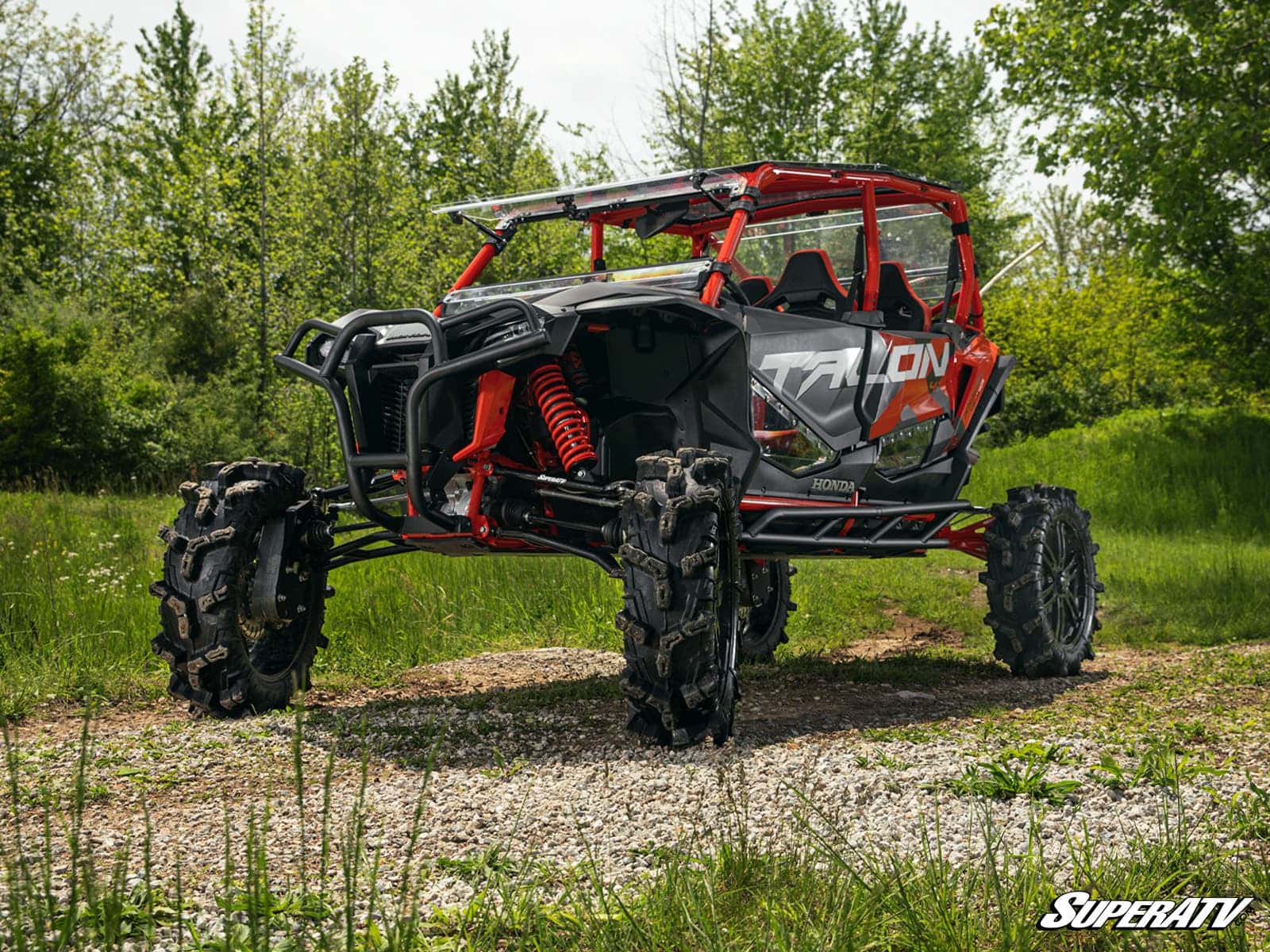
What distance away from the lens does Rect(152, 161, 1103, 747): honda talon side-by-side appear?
17.4 ft

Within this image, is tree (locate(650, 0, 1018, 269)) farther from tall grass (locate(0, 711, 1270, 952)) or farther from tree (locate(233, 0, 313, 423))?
tall grass (locate(0, 711, 1270, 952))

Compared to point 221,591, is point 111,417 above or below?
above

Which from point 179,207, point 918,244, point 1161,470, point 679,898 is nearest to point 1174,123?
point 1161,470

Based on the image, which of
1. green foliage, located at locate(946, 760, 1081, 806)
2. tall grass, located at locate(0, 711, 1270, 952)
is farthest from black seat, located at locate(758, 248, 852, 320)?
tall grass, located at locate(0, 711, 1270, 952)

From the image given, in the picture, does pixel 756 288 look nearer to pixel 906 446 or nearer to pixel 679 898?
pixel 906 446

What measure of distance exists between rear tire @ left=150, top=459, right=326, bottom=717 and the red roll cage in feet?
4.91

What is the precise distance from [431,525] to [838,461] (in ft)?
8.00

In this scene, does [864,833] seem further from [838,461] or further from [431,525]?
[838,461]

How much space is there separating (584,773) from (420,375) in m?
1.77

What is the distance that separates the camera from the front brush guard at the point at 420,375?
521 cm

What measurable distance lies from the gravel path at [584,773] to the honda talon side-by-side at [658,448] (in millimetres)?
508

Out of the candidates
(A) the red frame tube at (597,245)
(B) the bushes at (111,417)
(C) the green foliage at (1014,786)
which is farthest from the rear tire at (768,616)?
(B) the bushes at (111,417)

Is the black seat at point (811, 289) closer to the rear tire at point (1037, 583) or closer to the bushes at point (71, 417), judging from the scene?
the rear tire at point (1037, 583)

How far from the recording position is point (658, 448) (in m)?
6.37
